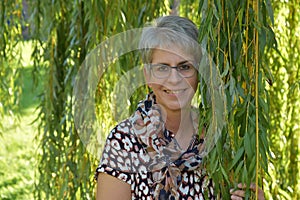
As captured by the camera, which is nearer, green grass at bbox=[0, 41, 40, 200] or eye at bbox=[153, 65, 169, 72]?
eye at bbox=[153, 65, 169, 72]

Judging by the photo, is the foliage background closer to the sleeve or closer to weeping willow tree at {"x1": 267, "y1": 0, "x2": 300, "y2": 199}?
weeping willow tree at {"x1": 267, "y1": 0, "x2": 300, "y2": 199}

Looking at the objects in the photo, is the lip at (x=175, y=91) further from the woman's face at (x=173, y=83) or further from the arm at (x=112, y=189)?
the arm at (x=112, y=189)

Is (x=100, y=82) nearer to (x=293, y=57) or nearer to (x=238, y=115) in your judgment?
(x=293, y=57)

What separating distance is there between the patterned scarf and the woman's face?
58 mm

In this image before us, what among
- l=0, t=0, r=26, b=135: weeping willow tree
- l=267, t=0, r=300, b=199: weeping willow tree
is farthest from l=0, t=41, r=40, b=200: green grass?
l=267, t=0, r=300, b=199: weeping willow tree

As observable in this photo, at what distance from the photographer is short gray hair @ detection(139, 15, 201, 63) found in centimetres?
180

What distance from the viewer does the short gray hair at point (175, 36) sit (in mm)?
1801

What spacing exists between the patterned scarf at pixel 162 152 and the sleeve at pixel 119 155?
0.03 metres

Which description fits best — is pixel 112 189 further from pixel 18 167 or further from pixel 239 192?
pixel 18 167

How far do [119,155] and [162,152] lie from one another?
4.6 inches

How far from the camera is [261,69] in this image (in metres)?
1.75

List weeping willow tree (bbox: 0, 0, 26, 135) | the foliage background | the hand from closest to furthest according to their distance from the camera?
1. the hand
2. the foliage background
3. weeping willow tree (bbox: 0, 0, 26, 135)

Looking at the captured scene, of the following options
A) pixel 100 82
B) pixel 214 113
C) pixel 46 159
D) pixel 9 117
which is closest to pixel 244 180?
pixel 214 113

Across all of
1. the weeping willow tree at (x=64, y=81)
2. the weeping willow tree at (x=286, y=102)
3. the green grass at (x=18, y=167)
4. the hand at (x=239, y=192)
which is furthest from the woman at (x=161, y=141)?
the green grass at (x=18, y=167)
